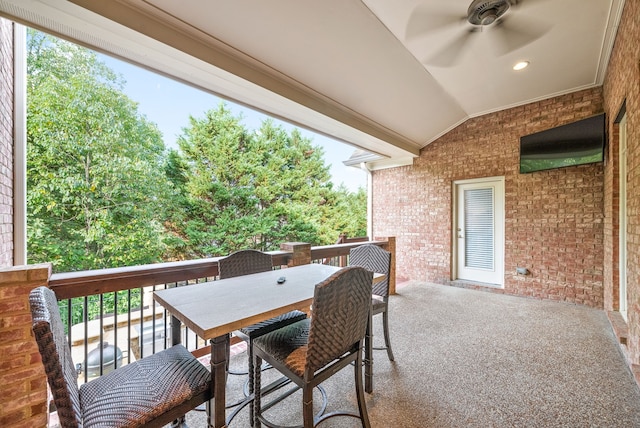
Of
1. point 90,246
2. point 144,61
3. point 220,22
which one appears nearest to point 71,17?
point 144,61

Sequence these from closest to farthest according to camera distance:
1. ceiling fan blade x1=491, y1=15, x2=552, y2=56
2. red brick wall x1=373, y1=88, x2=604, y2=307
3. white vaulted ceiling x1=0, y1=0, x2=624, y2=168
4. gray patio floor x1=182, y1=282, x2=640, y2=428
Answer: gray patio floor x1=182, y1=282, x2=640, y2=428 < white vaulted ceiling x1=0, y1=0, x2=624, y2=168 < ceiling fan blade x1=491, y1=15, x2=552, y2=56 < red brick wall x1=373, y1=88, x2=604, y2=307

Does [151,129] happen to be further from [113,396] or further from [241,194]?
[113,396]

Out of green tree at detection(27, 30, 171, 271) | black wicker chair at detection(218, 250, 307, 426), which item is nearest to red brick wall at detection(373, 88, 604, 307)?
black wicker chair at detection(218, 250, 307, 426)

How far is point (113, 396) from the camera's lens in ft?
3.50

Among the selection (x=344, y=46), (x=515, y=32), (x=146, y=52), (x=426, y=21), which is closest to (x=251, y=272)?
(x=146, y=52)

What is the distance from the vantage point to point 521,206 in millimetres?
4492

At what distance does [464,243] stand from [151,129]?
381 inches

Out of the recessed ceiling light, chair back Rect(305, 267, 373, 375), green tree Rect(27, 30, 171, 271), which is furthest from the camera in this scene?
green tree Rect(27, 30, 171, 271)

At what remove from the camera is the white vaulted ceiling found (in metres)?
2.09

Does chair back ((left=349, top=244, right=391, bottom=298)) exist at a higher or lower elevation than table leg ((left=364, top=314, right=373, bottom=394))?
higher

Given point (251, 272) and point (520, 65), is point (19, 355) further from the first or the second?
point (520, 65)

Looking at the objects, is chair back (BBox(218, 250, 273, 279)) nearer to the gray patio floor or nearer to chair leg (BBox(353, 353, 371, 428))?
the gray patio floor

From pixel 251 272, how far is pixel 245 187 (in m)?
8.02

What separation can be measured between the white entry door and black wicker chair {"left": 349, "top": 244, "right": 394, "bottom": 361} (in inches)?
133
